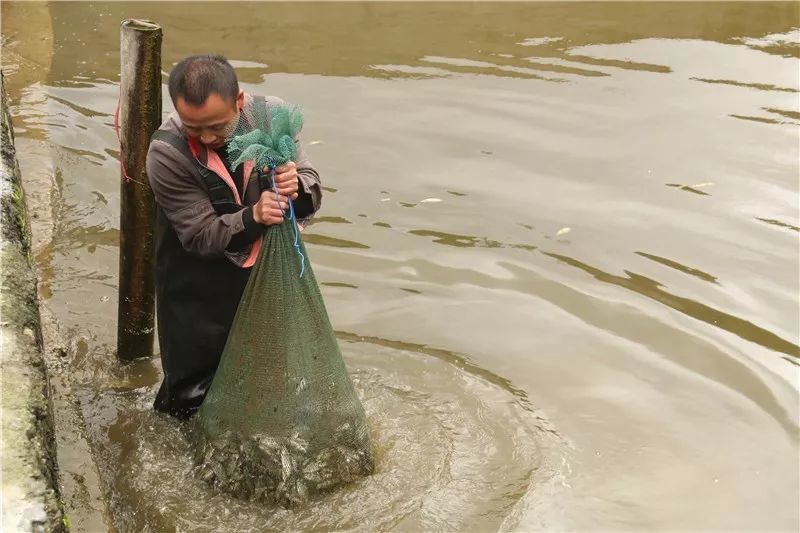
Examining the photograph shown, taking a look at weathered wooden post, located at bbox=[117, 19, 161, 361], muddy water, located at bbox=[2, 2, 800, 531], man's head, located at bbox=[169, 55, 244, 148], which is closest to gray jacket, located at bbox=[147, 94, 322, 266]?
man's head, located at bbox=[169, 55, 244, 148]

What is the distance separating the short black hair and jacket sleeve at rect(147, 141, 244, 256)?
0.85 ft

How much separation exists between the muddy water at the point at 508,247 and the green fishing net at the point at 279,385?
136mm

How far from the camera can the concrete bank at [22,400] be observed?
8.50 feet

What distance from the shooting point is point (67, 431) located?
3793 mm

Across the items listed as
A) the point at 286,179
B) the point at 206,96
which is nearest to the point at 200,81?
the point at 206,96

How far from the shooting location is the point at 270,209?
3.38m

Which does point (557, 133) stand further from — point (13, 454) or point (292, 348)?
point (13, 454)

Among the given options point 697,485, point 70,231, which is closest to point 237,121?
point 697,485

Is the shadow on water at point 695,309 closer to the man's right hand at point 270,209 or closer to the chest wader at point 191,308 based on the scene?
the chest wader at point 191,308

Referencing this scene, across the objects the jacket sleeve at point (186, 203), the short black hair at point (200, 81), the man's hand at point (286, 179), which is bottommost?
the jacket sleeve at point (186, 203)

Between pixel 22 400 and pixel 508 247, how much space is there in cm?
365

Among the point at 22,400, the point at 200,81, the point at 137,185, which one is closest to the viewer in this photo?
the point at 22,400

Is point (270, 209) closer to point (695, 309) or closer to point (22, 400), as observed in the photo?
point (22, 400)

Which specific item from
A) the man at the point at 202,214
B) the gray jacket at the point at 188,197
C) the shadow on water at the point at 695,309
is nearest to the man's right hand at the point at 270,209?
the man at the point at 202,214
